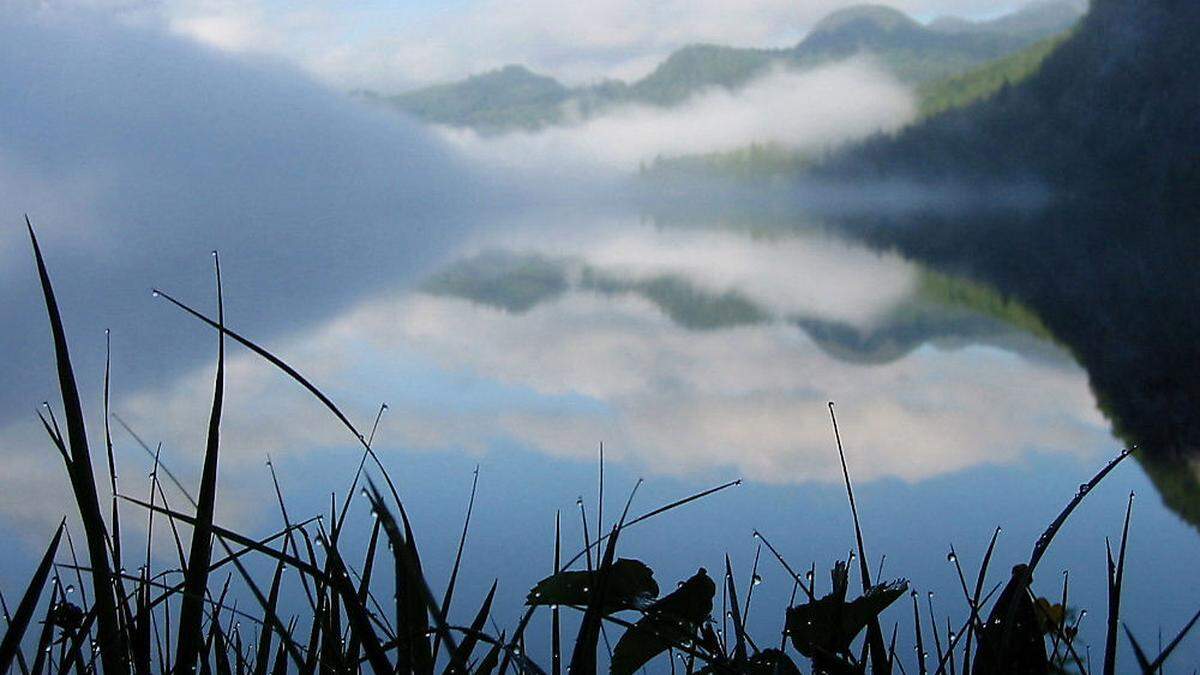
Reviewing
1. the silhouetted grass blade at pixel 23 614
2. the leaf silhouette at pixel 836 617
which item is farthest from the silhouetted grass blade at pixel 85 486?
the leaf silhouette at pixel 836 617

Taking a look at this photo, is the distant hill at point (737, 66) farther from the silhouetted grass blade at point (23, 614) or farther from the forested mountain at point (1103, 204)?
the silhouetted grass blade at point (23, 614)

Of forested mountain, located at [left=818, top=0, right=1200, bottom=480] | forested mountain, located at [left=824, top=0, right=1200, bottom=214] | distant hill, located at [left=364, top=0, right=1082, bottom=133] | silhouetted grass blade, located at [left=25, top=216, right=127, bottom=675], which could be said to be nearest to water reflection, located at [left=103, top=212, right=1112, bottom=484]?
forested mountain, located at [left=818, top=0, right=1200, bottom=480]

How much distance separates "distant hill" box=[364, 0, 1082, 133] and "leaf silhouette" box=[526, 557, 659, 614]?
97.8m

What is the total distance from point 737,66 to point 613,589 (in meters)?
165

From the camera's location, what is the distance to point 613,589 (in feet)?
2.10

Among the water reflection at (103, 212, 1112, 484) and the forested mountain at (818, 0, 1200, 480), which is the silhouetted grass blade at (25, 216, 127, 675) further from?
the forested mountain at (818, 0, 1200, 480)

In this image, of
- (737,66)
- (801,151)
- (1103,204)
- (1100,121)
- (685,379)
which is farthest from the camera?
(737,66)

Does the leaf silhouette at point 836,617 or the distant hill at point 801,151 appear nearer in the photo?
the leaf silhouette at point 836,617

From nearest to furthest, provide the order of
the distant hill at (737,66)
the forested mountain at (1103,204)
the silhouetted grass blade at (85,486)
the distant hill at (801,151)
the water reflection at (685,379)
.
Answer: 1. the silhouetted grass blade at (85,486)
2. the water reflection at (685,379)
3. the forested mountain at (1103,204)
4. the distant hill at (801,151)
5. the distant hill at (737,66)

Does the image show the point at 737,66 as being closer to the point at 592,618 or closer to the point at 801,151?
the point at 801,151

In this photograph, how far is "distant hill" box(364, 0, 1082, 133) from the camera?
10925cm

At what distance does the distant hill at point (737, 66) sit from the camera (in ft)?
358

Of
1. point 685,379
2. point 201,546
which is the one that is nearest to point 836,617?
point 201,546

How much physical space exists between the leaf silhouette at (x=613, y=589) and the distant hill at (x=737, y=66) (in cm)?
9775
